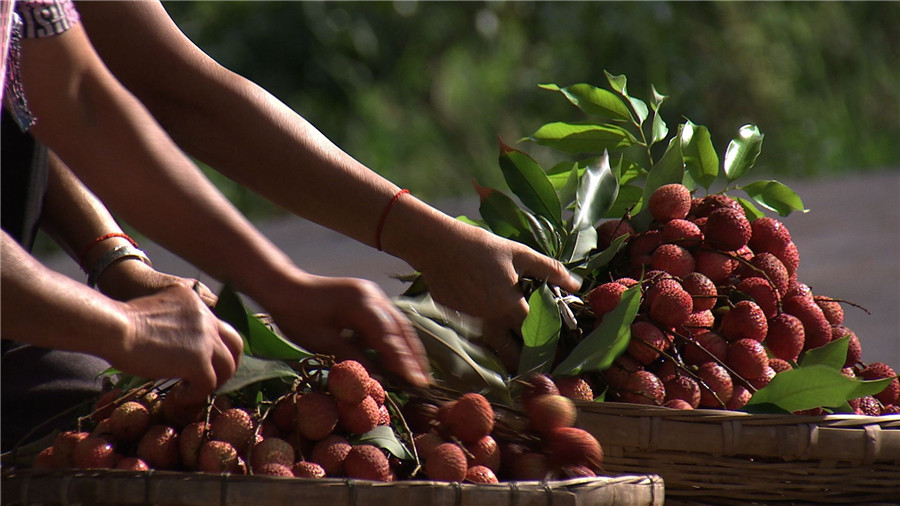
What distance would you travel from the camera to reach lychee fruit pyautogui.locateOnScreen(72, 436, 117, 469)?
2.34 ft

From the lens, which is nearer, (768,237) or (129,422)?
(129,422)

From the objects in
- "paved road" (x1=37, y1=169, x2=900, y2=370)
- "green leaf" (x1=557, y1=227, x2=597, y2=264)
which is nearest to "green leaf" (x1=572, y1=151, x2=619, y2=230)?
"green leaf" (x1=557, y1=227, x2=597, y2=264)

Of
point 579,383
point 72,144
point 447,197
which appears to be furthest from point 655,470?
point 447,197

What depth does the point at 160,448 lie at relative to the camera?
725 millimetres

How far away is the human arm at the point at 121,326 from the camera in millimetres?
646

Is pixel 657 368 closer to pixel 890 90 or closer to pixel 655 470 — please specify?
pixel 655 470

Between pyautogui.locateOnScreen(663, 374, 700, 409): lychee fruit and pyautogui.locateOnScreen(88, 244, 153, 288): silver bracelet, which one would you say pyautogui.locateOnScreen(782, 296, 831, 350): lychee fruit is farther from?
pyautogui.locateOnScreen(88, 244, 153, 288): silver bracelet

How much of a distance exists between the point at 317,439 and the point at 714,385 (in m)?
0.38

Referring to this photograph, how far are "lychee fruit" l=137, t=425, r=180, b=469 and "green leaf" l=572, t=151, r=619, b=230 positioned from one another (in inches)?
19.8

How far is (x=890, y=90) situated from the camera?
5277mm

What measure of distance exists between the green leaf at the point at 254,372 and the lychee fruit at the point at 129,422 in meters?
0.07

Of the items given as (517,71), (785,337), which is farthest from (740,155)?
(517,71)

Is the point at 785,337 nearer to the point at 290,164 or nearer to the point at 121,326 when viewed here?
the point at 290,164

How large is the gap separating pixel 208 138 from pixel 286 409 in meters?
0.41
